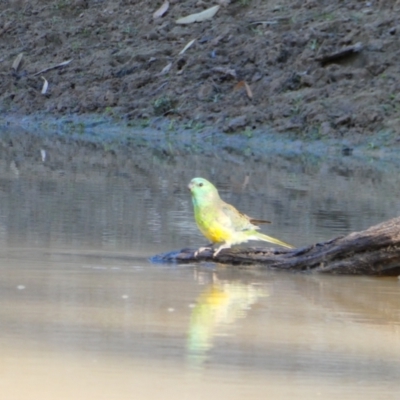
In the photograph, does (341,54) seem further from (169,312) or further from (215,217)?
(169,312)

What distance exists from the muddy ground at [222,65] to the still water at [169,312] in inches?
320

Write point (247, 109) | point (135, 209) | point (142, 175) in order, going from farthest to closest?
point (247, 109) < point (142, 175) < point (135, 209)

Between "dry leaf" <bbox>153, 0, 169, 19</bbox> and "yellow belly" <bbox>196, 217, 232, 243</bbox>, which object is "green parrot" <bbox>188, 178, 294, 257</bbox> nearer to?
"yellow belly" <bbox>196, 217, 232, 243</bbox>

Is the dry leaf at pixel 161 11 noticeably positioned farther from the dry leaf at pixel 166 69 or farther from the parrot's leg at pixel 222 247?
the parrot's leg at pixel 222 247

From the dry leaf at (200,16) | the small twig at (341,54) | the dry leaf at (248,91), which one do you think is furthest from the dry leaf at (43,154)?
the dry leaf at (200,16)

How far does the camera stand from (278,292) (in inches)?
260

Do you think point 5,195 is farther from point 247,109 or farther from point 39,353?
point 247,109

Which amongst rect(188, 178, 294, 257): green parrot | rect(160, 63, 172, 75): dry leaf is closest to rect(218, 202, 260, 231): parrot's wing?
rect(188, 178, 294, 257): green parrot

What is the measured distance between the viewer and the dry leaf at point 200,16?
2353cm

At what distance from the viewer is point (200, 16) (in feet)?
77.6

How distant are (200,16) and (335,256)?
16.9 metres

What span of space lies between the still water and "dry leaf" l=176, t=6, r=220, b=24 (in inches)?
510

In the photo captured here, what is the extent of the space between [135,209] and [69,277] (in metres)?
3.40

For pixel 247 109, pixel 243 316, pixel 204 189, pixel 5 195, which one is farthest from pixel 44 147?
pixel 243 316
